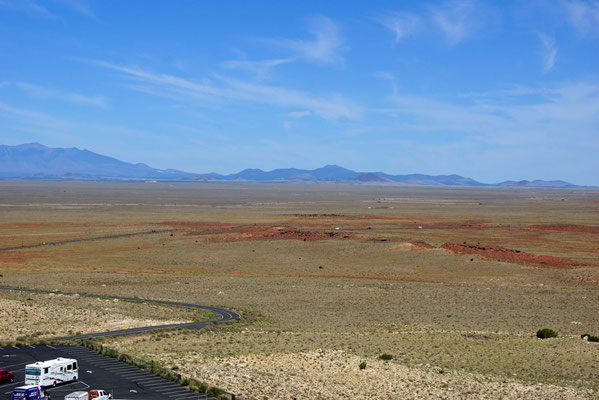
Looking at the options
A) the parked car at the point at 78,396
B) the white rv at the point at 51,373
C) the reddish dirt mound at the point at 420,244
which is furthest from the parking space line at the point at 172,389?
the reddish dirt mound at the point at 420,244

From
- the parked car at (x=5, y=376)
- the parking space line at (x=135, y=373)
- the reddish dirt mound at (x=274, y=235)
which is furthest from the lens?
the reddish dirt mound at (x=274, y=235)

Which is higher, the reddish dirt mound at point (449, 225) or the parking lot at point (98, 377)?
the reddish dirt mound at point (449, 225)

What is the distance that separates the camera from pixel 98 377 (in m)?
27.2

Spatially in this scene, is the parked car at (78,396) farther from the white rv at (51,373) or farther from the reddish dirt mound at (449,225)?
the reddish dirt mound at (449,225)

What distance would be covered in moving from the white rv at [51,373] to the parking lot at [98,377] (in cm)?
38

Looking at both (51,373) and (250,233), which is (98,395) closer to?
(51,373)

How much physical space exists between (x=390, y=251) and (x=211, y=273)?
1118 inches

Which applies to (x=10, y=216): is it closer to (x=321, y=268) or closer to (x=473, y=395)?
(x=321, y=268)

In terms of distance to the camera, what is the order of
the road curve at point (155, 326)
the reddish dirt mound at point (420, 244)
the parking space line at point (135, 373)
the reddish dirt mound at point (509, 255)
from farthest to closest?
the reddish dirt mound at point (420, 244) → the reddish dirt mound at point (509, 255) → the road curve at point (155, 326) → the parking space line at point (135, 373)

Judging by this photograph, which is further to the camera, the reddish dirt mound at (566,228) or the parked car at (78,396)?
the reddish dirt mound at (566,228)

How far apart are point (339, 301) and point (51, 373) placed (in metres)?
30.8

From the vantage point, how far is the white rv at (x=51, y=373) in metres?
24.8

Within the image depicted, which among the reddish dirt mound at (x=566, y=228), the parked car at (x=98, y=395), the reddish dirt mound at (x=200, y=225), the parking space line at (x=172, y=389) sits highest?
the reddish dirt mound at (x=566, y=228)

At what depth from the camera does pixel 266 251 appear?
85.7 m
